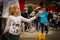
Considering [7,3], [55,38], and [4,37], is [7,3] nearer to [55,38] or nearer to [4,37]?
[4,37]

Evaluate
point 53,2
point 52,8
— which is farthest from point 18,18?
point 53,2

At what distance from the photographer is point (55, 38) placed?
33.7 feet

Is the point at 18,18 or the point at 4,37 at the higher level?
the point at 18,18

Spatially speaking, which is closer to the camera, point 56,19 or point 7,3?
point 7,3

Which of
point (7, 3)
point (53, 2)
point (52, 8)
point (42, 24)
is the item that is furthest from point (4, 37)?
point (53, 2)

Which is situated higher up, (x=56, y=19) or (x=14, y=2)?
(x=14, y=2)

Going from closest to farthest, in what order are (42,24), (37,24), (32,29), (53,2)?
1. (42,24)
2. (37,24)
3. (32,29)
4. (53,2)

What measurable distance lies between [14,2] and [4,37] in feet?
4.31

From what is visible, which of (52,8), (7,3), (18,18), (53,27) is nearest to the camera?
(18,18)

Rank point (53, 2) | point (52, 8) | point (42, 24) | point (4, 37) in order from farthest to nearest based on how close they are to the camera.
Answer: point (53, 2) < point (52, 8) < point (42, 24) < point (4, 37)

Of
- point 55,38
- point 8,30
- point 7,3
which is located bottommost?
point 55,38

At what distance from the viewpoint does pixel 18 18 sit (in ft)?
18.2

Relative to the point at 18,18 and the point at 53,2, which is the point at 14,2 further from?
the point at 53,2

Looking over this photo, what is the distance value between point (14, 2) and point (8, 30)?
2.47 feet
